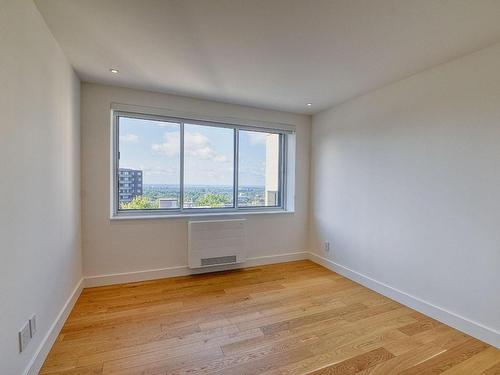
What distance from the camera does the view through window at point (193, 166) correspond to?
3.10 m

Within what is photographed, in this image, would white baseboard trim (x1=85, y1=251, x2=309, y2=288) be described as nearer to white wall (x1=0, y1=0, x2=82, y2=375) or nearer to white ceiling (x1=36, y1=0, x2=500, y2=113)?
white wall (x1=0, y1=0, x2=82, y2=375)

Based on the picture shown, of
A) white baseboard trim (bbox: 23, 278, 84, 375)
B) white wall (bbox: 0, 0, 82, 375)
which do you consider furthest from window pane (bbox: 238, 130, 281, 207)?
white baseboard trim (bbox: 23, 278, 84, 375)

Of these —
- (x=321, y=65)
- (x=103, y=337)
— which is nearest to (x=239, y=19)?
(x=321, y=65)

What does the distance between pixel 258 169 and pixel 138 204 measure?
5.96 feet

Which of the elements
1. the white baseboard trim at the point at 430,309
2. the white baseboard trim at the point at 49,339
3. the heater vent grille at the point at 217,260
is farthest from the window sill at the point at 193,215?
Answer: the white baseboard trim at the point at 430,309

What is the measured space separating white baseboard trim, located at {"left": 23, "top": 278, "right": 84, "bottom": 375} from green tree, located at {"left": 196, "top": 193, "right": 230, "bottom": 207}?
1704 mm

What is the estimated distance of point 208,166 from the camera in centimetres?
351

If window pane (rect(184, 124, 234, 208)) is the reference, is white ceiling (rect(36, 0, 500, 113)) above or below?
above

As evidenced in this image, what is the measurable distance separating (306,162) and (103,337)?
3.33m

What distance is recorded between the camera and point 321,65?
7.50ft

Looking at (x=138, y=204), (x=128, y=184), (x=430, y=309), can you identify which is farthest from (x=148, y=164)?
(x=430, y=309)

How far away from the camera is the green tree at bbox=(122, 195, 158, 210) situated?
3120 mm

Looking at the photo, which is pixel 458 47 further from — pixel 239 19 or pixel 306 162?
pixel 306 162

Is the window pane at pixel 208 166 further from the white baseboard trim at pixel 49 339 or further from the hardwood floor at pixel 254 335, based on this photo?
the white baseboard trim at pixel 49 339
